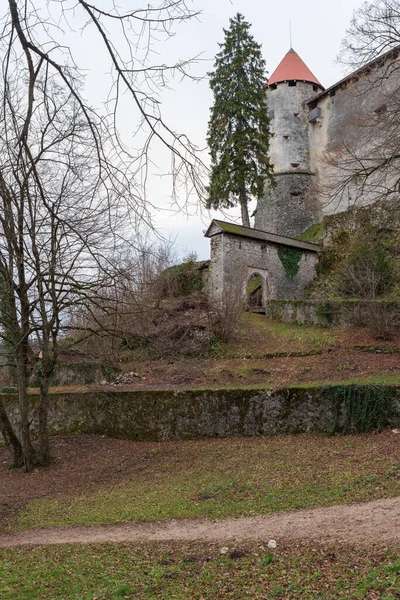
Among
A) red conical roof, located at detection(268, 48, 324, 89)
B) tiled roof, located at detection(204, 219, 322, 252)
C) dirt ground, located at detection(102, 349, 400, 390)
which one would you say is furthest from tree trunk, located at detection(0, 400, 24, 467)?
red conical roof, located at detection(268, 48, 324, 89)

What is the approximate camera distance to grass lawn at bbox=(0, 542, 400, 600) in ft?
12.4

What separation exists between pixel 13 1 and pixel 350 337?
14245 mm

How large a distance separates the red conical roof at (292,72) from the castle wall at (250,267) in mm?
14989

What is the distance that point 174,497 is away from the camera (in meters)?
7.52

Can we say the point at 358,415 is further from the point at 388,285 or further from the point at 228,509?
the point at 388,285

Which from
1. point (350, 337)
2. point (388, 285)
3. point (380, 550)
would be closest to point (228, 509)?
point (380, 550)

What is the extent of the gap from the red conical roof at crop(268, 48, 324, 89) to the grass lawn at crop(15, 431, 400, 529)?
28.7 m

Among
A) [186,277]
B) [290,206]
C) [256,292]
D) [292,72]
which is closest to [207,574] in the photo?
[186,277]

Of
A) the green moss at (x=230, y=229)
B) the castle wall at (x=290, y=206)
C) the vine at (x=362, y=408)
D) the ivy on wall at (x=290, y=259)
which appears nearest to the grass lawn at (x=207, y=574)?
the vine at (x=362, y=408)

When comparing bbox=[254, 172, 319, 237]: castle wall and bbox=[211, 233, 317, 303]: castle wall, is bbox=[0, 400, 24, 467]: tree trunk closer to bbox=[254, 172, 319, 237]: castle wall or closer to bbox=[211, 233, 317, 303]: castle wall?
bbox=[211, 233, 317, 303]: castle wall

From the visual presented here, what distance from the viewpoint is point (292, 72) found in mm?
33344

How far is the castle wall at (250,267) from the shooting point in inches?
835

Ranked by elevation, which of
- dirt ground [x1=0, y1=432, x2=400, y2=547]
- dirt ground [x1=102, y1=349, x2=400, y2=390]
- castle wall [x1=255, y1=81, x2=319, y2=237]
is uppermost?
castle wall [x1=255, y1=81, x2=319, y2=237]

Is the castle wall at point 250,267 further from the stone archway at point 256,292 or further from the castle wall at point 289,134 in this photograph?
the castle wall at point 289,134
